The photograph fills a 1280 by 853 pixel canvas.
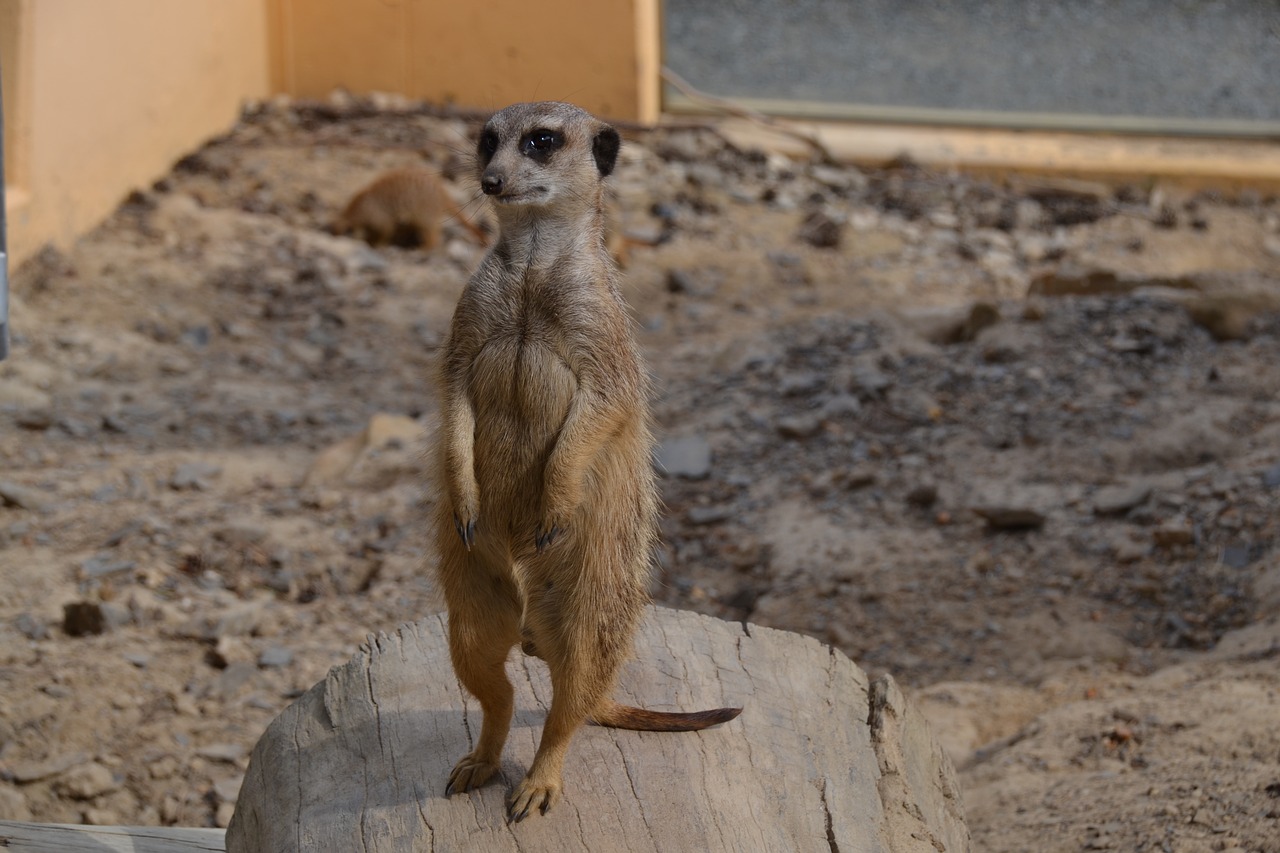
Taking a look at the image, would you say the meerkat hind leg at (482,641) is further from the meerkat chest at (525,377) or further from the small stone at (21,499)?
the small stone at (21,499)

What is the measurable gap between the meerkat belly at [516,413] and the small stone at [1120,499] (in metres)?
3.13

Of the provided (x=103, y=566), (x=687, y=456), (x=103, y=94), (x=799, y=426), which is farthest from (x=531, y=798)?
(x=103, y=94)

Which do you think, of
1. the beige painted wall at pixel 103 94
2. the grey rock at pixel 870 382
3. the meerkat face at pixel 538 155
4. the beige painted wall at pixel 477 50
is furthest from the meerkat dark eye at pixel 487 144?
the beige painted wall at pixel 477 50

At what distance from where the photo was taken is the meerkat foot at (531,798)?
2.50 metres

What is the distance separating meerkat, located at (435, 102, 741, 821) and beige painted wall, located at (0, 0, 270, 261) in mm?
4679

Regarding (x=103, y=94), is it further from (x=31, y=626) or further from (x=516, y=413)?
(x=516, y=413)

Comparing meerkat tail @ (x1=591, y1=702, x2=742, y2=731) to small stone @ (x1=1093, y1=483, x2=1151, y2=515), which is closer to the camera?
meerkat tail @ (x1=591, y1=702, x2=742, y2=731)

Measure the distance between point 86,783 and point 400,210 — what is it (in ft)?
14.9

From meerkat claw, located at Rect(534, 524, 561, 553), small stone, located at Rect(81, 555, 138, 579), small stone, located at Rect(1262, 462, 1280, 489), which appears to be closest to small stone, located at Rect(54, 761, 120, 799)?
small stone, located at Rect(81, 555, 138, 579)

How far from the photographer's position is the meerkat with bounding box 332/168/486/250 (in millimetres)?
7602

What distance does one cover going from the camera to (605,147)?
8.46 feet

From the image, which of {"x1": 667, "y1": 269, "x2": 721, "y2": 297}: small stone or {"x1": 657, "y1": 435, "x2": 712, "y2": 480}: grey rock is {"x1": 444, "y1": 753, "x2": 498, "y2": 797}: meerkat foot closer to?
{"x1": 657, "y1": 435, "x2": 712, "y2": 480}: grey rock

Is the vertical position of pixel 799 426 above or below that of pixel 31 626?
above

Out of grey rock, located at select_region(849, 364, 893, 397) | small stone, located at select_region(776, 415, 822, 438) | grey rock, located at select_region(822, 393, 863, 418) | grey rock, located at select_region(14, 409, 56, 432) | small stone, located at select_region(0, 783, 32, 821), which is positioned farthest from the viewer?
grey rock, located at select_region(849, 364, 893, 397)
